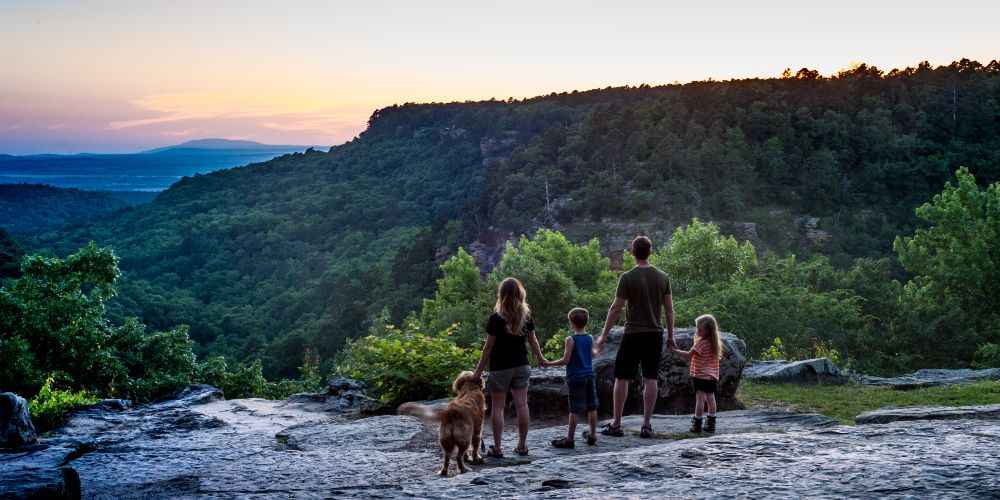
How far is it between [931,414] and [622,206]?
6647 centimetres

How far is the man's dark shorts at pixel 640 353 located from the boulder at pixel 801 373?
22.0ft

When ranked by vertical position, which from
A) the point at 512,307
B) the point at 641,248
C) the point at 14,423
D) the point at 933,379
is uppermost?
the point at 641,248

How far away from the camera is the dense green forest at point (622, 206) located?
6944 cm

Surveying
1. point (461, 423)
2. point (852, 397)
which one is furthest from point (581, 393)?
point (852, 397)

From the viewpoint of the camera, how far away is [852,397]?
12430 millimetres

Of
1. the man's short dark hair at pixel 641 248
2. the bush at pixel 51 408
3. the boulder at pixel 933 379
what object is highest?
the man's short dark hair at pixel 641 248

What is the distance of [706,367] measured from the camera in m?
8.78

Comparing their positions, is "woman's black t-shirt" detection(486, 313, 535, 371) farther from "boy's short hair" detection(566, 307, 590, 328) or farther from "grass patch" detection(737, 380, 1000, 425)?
"grass patch" detection(737, 380, 1000, 425)

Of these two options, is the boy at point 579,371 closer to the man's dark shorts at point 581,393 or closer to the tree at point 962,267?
the man's dark shorts at point 581,393

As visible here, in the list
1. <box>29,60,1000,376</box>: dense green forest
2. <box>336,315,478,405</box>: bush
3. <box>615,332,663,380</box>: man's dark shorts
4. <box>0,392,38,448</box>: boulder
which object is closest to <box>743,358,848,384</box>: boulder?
<box>336,315,478,405</box>: bush

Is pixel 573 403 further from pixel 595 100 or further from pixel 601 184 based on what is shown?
pixel 595 100

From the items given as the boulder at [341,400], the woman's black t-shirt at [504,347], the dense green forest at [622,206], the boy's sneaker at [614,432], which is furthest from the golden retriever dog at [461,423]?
the dense green forest at [622,206]

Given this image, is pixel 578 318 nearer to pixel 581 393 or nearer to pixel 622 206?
pixel 581 393

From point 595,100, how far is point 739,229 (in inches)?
2459
